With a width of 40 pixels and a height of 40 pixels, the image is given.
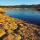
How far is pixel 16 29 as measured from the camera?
4.31ft

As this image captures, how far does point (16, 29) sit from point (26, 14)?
0.20m

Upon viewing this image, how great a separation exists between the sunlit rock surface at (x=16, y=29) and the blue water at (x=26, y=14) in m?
0.04

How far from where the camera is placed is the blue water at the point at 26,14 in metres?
1.35

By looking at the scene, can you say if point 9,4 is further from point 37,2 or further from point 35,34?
point 35,34

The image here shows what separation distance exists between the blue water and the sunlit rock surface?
0.04 meters

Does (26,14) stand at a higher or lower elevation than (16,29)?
higher

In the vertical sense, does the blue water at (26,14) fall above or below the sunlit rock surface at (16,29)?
above

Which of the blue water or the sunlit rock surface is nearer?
the sunlit rock surface

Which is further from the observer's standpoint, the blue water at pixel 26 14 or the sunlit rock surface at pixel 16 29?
the blue water at pixel 26 14

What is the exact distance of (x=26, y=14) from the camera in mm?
1358

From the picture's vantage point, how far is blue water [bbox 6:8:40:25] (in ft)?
4.43

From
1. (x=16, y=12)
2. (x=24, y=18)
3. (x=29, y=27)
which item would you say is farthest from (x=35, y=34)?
(x=16, y=12)

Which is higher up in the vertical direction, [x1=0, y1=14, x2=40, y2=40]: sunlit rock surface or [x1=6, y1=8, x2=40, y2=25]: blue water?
[x1=6, y1=8, x2=40, y2=25]: blue water

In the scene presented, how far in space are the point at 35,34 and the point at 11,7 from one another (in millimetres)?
408
